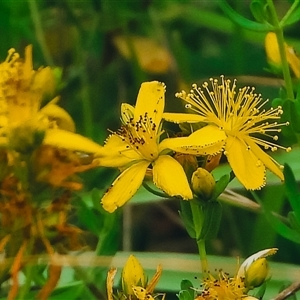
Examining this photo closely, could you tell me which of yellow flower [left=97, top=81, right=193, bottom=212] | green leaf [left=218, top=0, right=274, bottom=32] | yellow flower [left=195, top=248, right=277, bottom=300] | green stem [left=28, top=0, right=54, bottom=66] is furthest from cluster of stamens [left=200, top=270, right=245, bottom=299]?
green stem [left=28, top=0, right=54, bottom=66]

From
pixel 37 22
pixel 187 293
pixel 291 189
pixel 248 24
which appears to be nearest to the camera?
pixel 187 293

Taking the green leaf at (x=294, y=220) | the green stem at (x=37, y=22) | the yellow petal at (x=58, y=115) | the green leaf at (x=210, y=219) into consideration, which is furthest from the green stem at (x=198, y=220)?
the green stem at (x=37, y=22)

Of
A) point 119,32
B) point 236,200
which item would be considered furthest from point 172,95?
point 236,200

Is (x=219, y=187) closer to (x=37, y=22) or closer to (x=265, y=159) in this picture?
(x=265, y=159)

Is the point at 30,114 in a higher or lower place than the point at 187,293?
higher

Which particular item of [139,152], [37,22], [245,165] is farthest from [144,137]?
[37,22]

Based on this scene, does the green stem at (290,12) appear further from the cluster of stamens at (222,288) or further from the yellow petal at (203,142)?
the cluster of stamens at (222,288)
